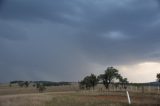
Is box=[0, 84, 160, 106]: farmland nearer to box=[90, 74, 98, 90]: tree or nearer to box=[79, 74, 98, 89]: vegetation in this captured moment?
box=[90, 74, 98, 90]: tree

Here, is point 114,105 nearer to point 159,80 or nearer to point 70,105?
point 70,105

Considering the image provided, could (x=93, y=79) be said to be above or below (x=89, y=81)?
above

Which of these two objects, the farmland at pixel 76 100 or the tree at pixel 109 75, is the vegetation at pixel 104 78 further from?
the farmland at pixel 76 100

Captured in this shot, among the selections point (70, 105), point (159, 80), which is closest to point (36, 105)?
point (70, 105)

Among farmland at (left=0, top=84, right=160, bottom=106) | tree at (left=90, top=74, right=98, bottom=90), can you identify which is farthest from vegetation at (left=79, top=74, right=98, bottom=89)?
farmland at (left=0, top=84, right=160, bottom=106)

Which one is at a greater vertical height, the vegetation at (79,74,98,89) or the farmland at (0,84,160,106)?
the vegetation at (79,74,98,89)

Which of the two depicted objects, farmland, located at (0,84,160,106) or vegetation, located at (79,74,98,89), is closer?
farmland, located at (0,84,160,106)

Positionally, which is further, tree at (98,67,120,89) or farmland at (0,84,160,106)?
tree at (98,67,120,89)

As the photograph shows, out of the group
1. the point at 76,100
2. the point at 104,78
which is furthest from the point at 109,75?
the point at 76,100

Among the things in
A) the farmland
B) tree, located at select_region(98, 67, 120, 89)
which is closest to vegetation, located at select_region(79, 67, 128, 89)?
tree, located at select_region(98, 67, 120, 89)

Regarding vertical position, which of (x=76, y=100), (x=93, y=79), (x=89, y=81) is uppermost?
(x=93, y=79)

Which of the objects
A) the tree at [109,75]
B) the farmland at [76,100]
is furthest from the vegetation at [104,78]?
the farmland at [76,100]

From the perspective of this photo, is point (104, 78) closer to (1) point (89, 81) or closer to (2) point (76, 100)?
(1) point (89, 81)

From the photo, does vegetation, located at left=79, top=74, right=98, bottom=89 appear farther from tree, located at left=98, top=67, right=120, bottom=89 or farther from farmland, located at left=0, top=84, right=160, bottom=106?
farmland, located at left=0, top=84, right=160, bottom=106
